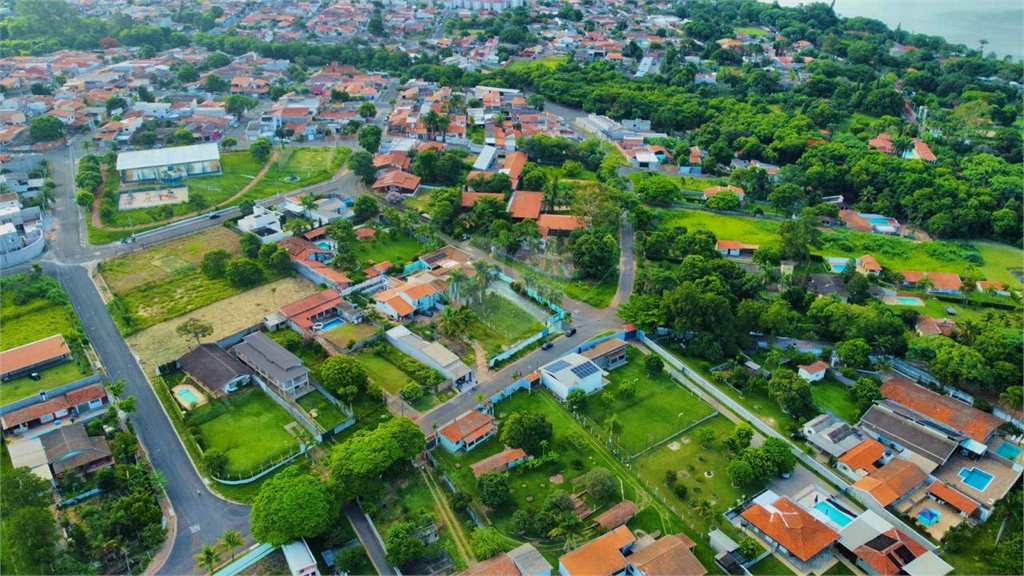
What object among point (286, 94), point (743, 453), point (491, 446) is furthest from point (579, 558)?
point (286, 94)

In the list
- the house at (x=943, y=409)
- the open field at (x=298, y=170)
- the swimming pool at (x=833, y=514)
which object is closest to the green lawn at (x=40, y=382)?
the open field at (x=298, y=170)

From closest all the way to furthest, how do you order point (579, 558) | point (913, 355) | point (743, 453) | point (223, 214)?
point (579, 558), point (743, 453), point (913, 355), point (223, 214)

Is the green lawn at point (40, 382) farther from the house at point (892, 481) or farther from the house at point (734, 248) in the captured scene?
the house at point (734, 248)

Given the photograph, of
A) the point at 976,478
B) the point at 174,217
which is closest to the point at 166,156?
the point at 174,217

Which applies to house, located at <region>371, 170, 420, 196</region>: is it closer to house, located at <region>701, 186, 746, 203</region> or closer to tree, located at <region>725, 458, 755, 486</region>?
house, located at <region>701, 186, 746, 203</region>

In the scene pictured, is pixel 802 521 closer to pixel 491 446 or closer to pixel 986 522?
pixel 986 522

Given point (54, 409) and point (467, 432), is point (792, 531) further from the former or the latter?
point (54, 409)
